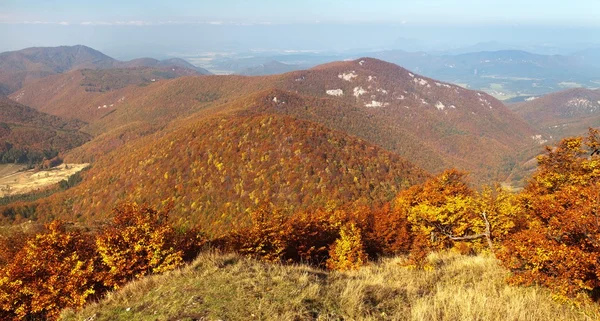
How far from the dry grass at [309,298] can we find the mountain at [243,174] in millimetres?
76721

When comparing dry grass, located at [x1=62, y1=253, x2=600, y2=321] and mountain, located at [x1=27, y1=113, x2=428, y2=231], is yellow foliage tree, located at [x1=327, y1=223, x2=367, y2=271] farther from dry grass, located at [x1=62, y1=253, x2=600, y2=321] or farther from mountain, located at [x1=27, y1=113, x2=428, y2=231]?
mountain, located at [x1=27, y1=113, x2=428, y2=231]

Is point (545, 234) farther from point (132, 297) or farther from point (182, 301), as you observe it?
point (132, 297)

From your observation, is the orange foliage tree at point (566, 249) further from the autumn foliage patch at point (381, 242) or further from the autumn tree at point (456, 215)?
the autumn tree at point (456, 215)

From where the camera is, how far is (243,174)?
4274 inches

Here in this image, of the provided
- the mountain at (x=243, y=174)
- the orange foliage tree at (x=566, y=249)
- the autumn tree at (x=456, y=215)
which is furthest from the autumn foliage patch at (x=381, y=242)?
the mountain at (x=243, y=174)

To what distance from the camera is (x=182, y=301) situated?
972 centimetres

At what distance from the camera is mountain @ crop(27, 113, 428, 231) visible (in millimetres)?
98312

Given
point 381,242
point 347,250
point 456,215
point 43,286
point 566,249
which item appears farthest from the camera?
point 381,242

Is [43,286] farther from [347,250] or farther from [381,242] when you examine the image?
[381,242]

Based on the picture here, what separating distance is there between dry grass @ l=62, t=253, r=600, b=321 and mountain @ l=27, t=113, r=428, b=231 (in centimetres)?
7672

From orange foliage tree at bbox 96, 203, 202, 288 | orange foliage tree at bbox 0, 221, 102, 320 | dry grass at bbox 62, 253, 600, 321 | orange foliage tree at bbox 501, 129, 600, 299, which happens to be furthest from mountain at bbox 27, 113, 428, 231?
orange foliage tree at bbox 501, 129, 600, 299

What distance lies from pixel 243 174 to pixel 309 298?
101019 millimetres

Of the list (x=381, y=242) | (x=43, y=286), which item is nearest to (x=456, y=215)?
(x=381, y=242)

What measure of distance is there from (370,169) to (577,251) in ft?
327
